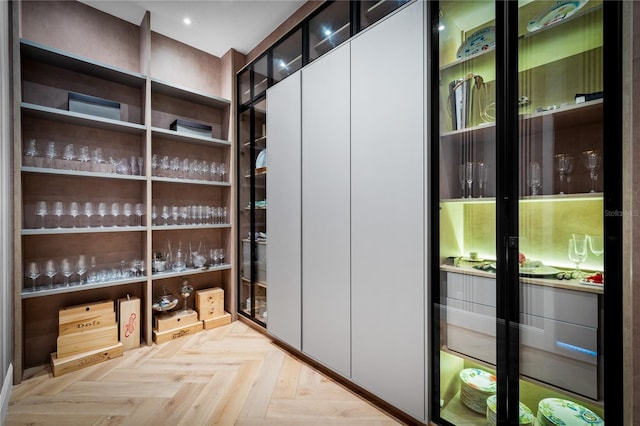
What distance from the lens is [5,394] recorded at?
5.62ft

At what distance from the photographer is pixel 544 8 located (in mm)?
1174

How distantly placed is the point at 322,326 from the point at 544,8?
2.08 meters

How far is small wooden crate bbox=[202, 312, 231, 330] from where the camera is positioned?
2898mm

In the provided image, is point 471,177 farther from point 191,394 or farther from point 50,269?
point 50,269

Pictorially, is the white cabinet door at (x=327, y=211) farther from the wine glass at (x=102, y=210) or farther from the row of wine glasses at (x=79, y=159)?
the wine glass at (x=102, y=210)

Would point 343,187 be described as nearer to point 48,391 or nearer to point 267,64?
point 267,64

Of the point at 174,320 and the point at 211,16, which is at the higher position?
the point at 211,16

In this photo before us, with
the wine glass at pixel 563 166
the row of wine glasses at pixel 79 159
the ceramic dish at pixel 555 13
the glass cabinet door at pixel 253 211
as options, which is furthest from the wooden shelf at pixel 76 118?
the wine glass at pixel 563 166

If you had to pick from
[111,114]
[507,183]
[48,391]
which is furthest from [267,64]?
[48,391]

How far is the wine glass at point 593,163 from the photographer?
41.3 inches

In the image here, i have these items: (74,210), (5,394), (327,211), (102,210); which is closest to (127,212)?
(102,210)

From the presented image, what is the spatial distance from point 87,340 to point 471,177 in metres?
2.97

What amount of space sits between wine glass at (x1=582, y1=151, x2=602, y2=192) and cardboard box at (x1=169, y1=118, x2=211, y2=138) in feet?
9.62

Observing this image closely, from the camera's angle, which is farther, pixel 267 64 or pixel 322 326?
pixel 267 64
